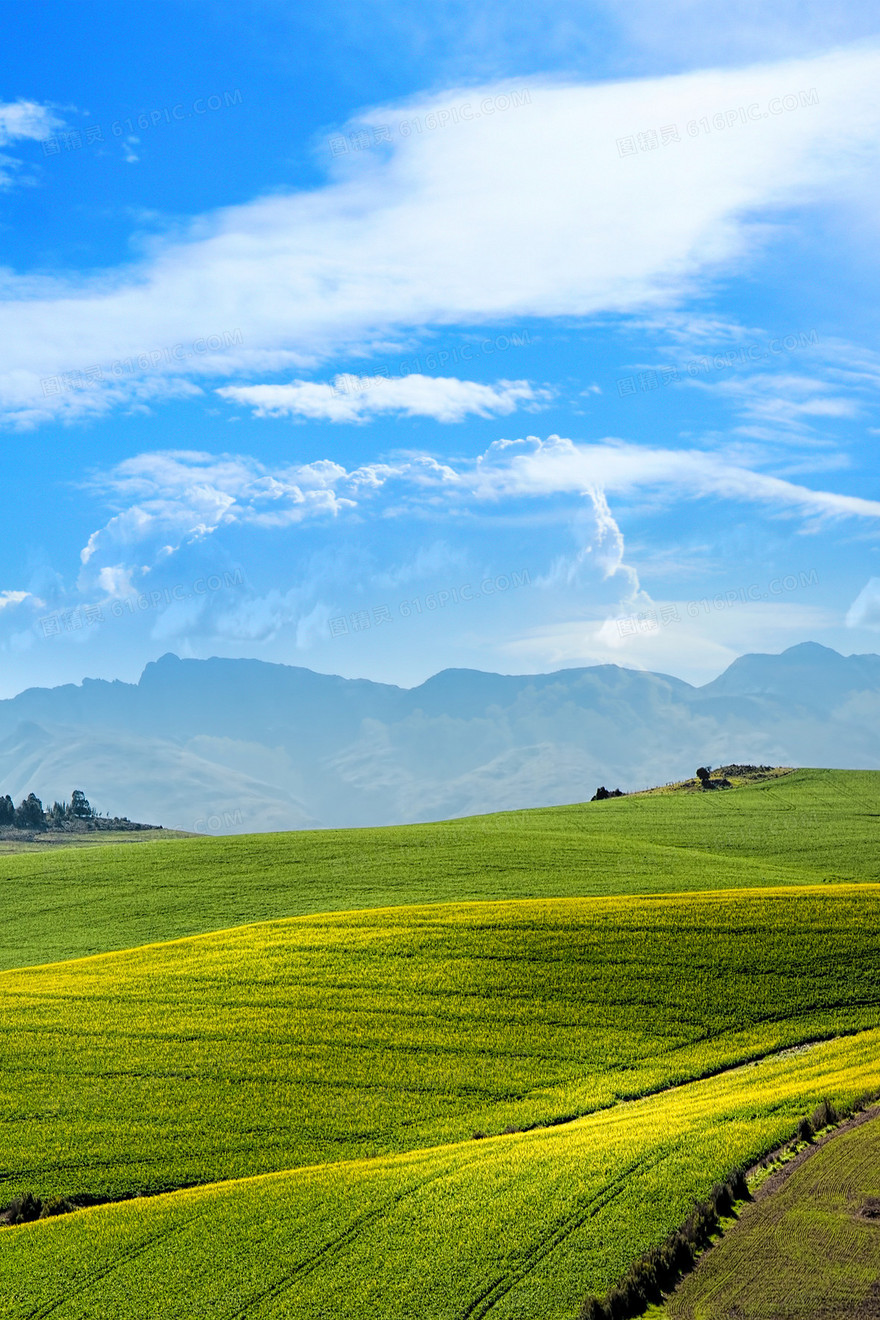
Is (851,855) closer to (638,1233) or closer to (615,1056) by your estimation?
(615,1056)

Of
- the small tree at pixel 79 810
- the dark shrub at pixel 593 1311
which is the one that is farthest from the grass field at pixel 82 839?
the dark shrub at pixel 593 1311

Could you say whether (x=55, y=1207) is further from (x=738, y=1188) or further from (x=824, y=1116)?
(x=824, y=1116)

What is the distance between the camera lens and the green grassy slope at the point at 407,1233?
52.1 feet

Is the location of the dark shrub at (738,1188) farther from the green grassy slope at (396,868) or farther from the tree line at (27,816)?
the tree line at (27,816)

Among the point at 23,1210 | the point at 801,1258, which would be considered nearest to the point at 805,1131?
the point at 801,1258

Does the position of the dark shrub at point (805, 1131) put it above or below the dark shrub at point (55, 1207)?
below

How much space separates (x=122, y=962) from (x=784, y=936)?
25175 mm

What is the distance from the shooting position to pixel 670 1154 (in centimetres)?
1941

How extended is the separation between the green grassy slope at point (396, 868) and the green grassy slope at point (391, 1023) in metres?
5.95

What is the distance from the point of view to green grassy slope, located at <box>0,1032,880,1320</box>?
1589 centimetres

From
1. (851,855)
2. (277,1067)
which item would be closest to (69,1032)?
(277,1067)

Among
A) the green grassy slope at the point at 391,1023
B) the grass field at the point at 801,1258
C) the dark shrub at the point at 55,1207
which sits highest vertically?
the green grassy slope at the point at 391,1023

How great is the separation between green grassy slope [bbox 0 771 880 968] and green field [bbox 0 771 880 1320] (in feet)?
1.22

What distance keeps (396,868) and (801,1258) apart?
129ft
